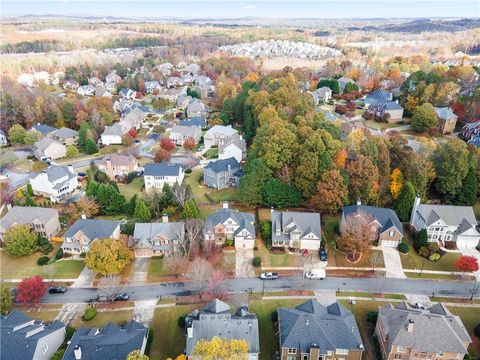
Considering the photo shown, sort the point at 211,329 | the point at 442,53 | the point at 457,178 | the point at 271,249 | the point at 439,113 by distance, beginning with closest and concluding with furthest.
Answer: the point at 211,329, the point at 271,249, the point at 457,178, the point at 439,113, the point at 442,53

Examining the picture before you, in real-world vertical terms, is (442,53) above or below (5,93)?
below

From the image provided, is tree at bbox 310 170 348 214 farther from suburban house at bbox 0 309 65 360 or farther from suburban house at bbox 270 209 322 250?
suburban house at bbox 0 309 65 360

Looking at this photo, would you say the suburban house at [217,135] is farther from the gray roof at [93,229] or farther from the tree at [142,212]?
the gray roof at [93,229]

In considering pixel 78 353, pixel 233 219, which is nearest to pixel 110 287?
pixel 78 353

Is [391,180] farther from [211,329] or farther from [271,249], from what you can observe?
[211,329]

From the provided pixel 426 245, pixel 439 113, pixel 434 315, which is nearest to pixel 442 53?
pixel 439 113

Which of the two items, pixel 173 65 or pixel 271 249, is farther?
pixel 173 65
